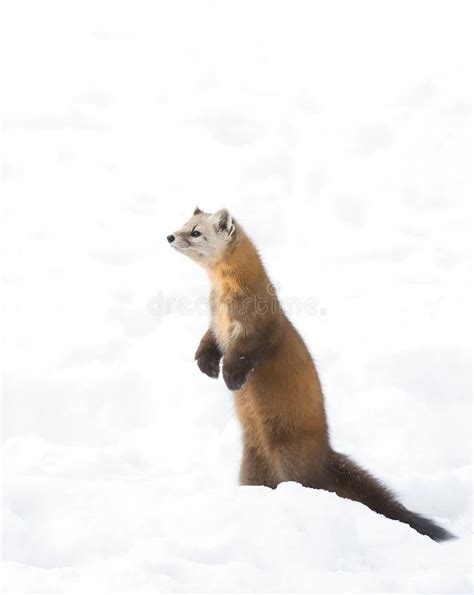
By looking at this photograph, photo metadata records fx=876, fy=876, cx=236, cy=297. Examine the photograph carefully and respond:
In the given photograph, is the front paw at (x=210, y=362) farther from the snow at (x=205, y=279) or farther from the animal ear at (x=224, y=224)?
the animal ear at (x=224, y=224)

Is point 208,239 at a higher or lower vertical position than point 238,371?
higher

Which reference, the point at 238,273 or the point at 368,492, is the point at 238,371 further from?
the point at 368,492

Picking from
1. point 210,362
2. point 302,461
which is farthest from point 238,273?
point 302,461

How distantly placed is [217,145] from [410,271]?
10.5ft

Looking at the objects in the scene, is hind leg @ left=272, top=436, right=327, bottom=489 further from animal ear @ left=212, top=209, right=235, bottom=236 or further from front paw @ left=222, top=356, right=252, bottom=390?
animal ear @ left=212, top=209, right=235, bottom=236

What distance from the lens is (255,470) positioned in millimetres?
5375

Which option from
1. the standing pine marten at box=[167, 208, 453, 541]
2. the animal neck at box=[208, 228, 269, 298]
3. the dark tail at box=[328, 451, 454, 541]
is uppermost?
the animal neck at box=[208, 228, 269, 298]

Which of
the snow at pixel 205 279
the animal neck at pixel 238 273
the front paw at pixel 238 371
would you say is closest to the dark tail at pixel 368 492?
the snow at pixel 205 279

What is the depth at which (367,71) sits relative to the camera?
12.1m

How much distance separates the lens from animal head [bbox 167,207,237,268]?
5.41 m

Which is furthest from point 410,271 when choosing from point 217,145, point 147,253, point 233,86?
point 233,86

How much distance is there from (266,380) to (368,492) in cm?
88

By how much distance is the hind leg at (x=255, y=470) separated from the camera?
5324 mm

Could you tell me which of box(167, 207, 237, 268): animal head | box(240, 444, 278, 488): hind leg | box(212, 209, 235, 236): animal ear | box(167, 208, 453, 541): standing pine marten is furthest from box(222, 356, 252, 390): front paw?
box(212, 209, 235, 236): animal ear
